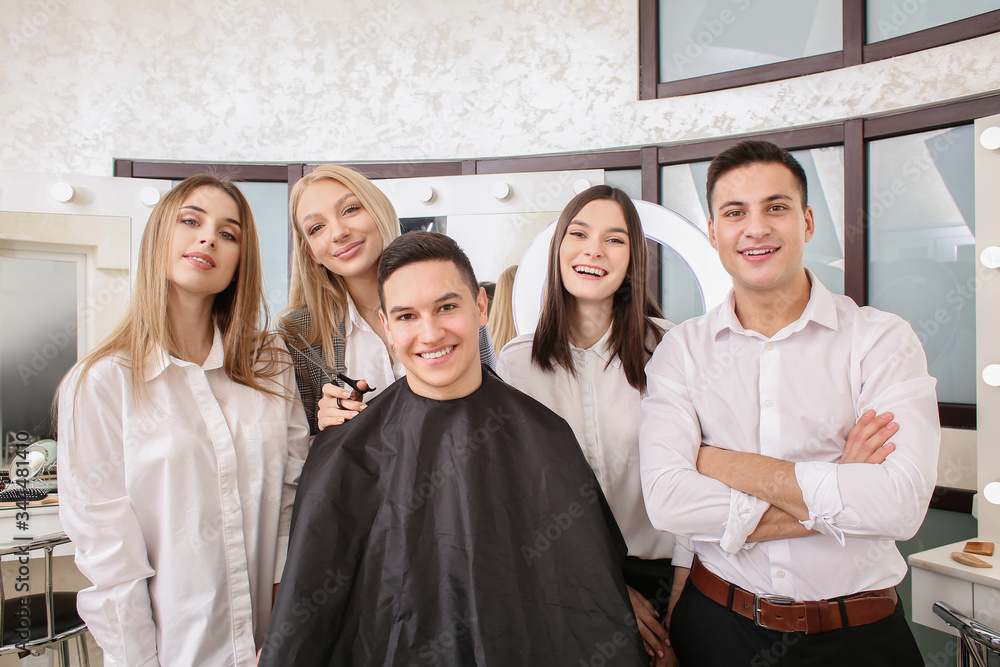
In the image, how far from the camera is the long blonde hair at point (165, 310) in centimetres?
157

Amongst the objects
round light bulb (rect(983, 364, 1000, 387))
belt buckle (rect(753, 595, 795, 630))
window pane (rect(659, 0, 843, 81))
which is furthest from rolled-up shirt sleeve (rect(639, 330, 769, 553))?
window pane (rect(659, 0, 843, 81))

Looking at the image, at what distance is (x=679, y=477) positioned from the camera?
1.51 metres

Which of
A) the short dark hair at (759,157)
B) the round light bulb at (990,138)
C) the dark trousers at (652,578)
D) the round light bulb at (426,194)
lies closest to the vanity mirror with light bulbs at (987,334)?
Answer: the round light bulb at (990,138)

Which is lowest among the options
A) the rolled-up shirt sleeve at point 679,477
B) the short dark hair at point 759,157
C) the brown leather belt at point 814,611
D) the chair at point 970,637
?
the chair at point 970,637

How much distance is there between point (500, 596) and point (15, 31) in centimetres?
446

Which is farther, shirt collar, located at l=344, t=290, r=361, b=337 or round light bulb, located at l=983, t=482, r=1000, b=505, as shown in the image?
round light bulb, located at l=983, t=482, r=1000, b=505

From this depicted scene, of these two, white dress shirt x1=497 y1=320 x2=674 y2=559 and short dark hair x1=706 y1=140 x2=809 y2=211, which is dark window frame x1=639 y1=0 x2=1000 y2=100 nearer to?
short dark hair x1=706 y1=140 x2=809 y2=211

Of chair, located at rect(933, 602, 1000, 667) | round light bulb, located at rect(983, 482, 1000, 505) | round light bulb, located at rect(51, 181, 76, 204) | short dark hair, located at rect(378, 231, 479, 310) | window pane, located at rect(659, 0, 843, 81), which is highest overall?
window pane, located at rect(659, 0, 843, 81)

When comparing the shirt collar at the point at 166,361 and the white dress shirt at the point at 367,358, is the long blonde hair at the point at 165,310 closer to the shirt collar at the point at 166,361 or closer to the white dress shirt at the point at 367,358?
the shirt collar at the point at 166,361

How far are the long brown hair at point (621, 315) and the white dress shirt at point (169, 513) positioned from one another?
923mm

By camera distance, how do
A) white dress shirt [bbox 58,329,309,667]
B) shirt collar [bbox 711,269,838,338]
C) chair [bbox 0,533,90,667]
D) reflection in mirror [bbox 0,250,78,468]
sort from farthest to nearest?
1. reflection in mirror [bbox 0,250,78,468]
2. chair [bbox 0,533,90,667]
3. shirt collar [bbox 711,269,838,338]
4. white dress shirt [bbox 58,329,309,667]

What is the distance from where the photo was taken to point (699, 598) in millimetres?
1613

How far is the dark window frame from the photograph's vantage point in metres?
2.78

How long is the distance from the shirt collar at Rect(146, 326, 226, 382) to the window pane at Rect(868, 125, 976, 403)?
3069mm
